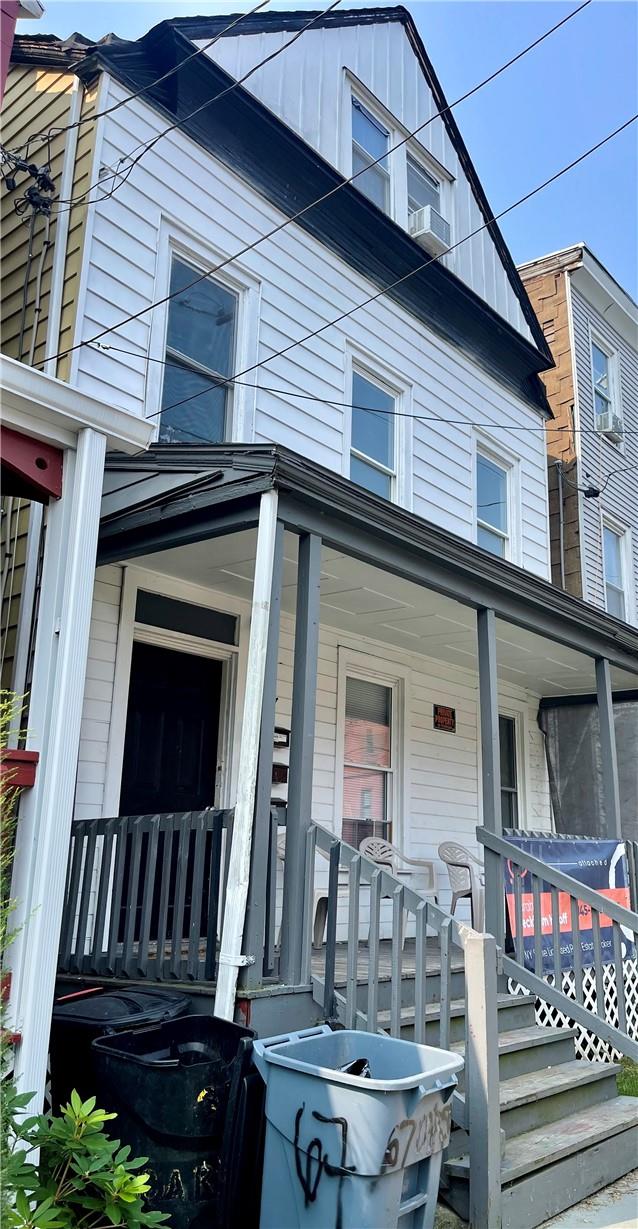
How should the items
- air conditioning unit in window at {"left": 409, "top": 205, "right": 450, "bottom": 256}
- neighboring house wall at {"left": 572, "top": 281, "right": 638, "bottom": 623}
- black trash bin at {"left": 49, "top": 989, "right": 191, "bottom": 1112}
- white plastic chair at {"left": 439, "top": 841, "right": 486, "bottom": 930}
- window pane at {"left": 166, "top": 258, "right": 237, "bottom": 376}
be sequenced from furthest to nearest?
1. neighboring house wall at {"left": 572, "top": 281, "right": 638, "bottom": 623}
2. air conditioning unit in window at {"left": 409, "top": 205, "right": 450, "bottom": 256}
3. white plastic chair at {"left": 439, "top": 841, "right": 486, "bottom": 930}
4. window pane at {"left": 166, "top": 258, "right": 237, "bottom": 376}
5. black trash bin at {"left": 49, "top": 989, "right": 191, "bottom": 1112}

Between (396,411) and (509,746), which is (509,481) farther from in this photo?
(509,746)

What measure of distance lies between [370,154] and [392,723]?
5.35m

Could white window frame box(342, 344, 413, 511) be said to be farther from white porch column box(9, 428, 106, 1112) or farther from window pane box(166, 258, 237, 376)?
white porch column box(9, 428, 106, 1112)

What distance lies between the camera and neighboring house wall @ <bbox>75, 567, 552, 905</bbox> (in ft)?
18.2

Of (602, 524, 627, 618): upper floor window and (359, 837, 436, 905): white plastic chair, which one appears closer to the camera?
(359, 837, 436, 905): white plastic chair

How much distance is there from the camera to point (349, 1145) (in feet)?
10.0

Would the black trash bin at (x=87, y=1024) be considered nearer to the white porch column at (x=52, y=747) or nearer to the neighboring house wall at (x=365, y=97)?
the white porch column at (x=52, y=747)

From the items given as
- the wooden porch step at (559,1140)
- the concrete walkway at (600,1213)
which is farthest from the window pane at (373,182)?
the concrete walkway at (600,1213)

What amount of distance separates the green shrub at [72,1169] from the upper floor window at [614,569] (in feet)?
35.1

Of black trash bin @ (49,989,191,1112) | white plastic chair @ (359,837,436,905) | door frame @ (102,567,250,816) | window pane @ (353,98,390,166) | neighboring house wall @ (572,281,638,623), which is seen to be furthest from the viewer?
neighboring house wall @ (572,281,638,623)

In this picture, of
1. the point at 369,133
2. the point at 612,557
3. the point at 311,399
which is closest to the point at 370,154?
the point at 369,133

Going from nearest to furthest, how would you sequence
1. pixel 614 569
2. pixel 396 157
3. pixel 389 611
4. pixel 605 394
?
pixel 389 611
pixel 396 157
pixel 614 569
pixel 605 394

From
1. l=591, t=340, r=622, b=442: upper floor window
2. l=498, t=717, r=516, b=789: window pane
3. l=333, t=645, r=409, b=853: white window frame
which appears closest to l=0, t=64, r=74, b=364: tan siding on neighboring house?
l=333, t=645, r=409, b=853: white window frame

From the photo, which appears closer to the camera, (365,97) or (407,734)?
(407,734)
